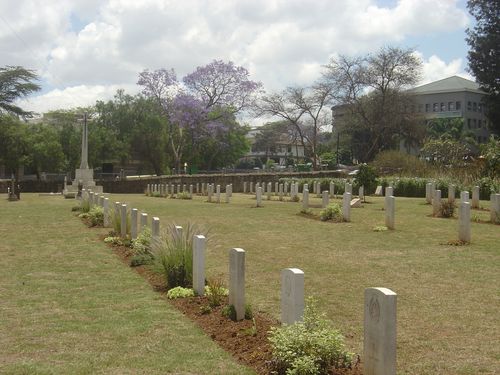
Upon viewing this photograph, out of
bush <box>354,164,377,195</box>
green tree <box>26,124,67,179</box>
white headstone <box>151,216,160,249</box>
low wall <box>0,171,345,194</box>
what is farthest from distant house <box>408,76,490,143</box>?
white headstone <box>151,216,160,249</box>

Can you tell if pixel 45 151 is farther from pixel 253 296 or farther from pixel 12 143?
pixel 253 296

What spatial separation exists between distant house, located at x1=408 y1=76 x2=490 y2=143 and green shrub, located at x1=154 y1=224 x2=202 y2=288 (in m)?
83.5

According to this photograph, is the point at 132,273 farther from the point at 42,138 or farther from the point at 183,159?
the point at 183,159

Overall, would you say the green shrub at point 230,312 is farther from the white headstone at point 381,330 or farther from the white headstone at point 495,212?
the white headstone at point 495,212

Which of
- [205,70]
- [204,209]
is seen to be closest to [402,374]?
[204,209]

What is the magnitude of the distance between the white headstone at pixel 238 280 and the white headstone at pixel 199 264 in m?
1.11

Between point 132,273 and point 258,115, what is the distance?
4856 centimetres

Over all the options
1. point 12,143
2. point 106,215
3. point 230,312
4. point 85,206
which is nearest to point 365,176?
point 85,206

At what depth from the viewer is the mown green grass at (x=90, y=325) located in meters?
5.01

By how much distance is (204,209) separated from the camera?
77.4ft

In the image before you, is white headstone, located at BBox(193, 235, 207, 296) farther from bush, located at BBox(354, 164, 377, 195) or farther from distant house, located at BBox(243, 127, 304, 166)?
distant house, located at BBox(243, 127, 304, 166)

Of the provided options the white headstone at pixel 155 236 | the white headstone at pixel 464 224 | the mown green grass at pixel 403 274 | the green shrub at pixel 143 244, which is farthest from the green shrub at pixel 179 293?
the white headstone at pixel 464 224

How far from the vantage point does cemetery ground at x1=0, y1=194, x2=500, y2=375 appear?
5215 millimetres

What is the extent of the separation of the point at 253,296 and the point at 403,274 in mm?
2881
